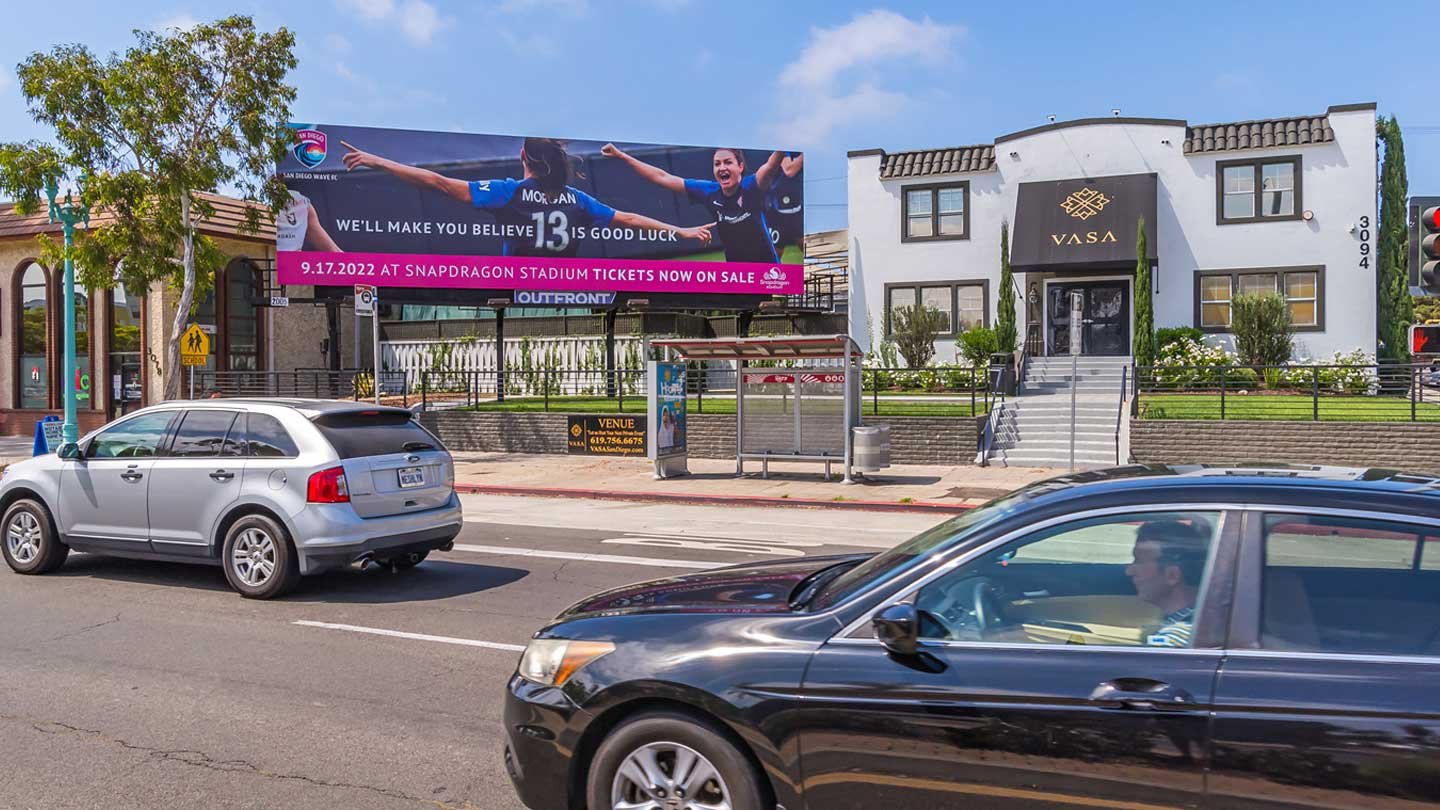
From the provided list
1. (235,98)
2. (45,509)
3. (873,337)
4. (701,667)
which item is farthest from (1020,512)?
(873,337)

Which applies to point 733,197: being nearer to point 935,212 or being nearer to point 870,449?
point 935,212

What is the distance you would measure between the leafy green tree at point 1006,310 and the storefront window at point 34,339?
89.6ft

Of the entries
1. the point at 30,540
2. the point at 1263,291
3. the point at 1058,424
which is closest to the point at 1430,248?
the point at 30,540

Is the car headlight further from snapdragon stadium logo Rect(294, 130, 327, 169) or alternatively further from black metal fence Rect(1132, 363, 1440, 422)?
snapdragon stadium logo Rect(294, 130, 327, 169)

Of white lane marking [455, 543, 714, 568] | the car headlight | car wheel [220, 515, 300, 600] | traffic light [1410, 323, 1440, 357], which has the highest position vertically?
traffic light [1410, 323, 1440, 357]

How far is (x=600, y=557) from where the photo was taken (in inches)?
440

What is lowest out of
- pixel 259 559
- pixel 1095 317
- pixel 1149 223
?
pixel 259 559

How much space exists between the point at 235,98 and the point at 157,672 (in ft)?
60.0

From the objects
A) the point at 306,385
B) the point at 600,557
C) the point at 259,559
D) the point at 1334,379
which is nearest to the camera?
the point at 259,559

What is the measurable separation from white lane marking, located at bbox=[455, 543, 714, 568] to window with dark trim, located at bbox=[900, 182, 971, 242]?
21.1 meters

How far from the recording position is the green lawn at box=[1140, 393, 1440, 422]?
64.2ft

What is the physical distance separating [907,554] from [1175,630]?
97 cm

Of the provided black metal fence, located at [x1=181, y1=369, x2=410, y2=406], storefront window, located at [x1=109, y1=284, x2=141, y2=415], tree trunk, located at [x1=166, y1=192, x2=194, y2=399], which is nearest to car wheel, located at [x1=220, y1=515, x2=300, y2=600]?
tree trunk, located at [x1=166, y1=192, x2=194, y2=399]

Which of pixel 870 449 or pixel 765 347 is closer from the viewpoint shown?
pixel 870 449
